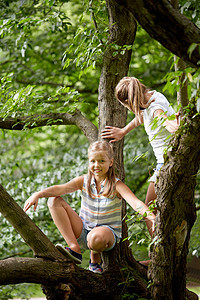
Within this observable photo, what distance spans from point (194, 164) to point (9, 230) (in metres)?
2.95

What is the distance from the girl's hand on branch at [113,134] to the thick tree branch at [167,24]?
4.50 ft

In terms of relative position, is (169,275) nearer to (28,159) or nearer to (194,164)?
(194,164)

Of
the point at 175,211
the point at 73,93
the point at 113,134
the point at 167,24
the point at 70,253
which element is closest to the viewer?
the point at 167,24

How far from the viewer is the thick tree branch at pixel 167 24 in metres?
1.63

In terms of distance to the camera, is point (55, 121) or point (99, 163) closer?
point (99, 163)

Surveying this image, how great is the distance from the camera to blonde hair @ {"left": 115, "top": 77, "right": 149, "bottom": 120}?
8.71 ft

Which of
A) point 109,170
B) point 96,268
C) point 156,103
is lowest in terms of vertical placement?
point 96,268

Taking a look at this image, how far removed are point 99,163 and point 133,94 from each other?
508mm

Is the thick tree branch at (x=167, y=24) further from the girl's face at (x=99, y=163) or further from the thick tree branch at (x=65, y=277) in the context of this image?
the thick tree branch at (x=65, y=277)

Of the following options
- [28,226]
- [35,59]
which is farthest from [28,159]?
[28,226]

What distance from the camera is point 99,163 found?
2.82 metres

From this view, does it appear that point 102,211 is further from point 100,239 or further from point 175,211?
point 175,211

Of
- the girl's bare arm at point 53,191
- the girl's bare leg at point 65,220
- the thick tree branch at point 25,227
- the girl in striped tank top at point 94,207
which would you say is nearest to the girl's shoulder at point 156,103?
the girl in striped tank top at point 94,207

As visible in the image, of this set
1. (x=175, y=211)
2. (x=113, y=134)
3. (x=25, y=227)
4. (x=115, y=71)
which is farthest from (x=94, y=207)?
(x=115, y=71)
